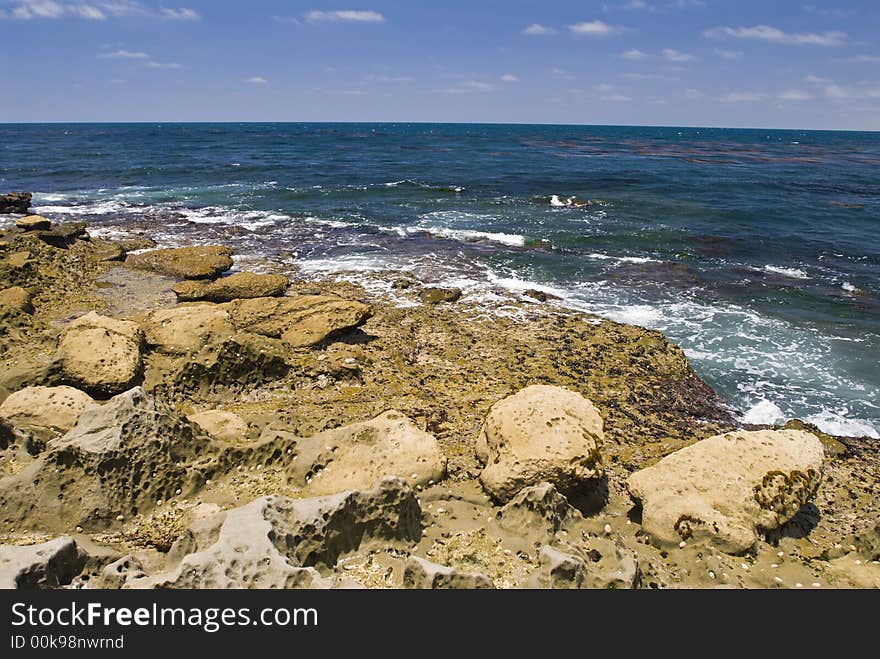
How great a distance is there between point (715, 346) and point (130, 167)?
197 feet

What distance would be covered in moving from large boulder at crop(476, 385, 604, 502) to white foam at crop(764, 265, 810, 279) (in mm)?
17716

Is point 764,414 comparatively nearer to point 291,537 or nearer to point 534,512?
point 534,512

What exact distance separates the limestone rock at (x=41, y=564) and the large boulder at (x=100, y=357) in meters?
5.27

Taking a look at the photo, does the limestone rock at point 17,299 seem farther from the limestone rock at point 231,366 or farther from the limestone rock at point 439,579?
the limestone rock at point 439,579

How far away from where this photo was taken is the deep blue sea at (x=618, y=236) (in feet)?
46.8

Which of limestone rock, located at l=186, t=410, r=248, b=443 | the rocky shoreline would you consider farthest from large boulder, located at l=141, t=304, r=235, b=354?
limestone rock, located at l=186, t=410, r=248, b=443

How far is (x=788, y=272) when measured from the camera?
2203 centimetres

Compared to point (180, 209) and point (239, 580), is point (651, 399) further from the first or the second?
point (180, 209)

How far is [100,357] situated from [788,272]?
23.8 metres

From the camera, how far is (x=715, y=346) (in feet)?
48.2

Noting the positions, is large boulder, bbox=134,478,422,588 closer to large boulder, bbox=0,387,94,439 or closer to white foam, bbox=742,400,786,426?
large boulder, bbox=0,387,94,439

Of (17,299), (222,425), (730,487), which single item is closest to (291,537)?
(222,425)

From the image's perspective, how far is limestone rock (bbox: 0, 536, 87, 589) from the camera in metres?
4.59
